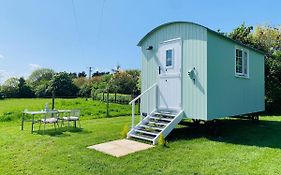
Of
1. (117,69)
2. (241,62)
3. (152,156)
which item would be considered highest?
(117,69)

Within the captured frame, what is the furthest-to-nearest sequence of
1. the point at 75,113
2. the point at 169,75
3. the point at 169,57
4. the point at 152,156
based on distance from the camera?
the point at 75,113 → the point at 169,57 → the point at 169,75 → the point at 152,156

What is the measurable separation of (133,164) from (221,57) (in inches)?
192

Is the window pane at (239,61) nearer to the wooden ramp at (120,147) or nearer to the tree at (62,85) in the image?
the wooden ramp at (120,147)

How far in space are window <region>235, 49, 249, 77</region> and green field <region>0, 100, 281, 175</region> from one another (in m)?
2.63

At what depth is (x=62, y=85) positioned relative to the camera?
1411 inches

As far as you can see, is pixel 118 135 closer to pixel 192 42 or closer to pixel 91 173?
pixel 91 173

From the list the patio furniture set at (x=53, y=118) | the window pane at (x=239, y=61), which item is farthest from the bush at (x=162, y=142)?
the window pane at (x=239, y=61)

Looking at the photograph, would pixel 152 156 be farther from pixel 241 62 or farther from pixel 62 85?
pixel 62 85

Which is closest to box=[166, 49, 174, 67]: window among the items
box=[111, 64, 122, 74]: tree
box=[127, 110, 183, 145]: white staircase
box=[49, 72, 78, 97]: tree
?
box=[127, 110, 183, 145]: white staircase

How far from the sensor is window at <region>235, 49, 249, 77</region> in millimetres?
8957

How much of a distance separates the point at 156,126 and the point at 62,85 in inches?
1208

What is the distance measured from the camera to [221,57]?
7.93 meters

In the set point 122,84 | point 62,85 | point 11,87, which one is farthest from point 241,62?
point 11,87

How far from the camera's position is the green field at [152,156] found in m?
4.61
